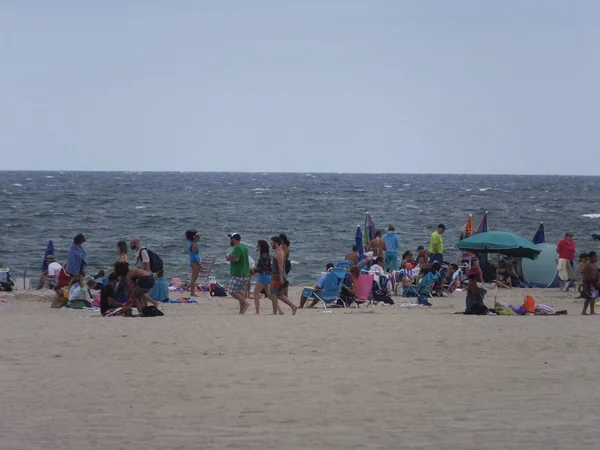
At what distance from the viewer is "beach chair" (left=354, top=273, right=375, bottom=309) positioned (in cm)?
1752

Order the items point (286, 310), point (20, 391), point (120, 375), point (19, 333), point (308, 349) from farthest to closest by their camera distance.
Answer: point (286, 310), point (19, 333), point (308, 349), point (120, 375), point (20, 391)

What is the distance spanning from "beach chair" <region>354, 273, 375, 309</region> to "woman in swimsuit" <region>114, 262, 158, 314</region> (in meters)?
4.16

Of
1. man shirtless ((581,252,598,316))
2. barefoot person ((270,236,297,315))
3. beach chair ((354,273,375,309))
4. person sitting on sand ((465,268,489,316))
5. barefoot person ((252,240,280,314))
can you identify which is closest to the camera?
barefoot person ((270,236,297,315))

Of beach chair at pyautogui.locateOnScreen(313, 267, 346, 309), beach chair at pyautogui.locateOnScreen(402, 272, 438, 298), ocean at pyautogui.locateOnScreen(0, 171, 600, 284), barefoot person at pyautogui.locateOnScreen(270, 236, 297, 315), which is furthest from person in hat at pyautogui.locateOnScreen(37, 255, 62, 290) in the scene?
beach chair at pyautogui.locateOnScreen(402, 272, 438, 298)

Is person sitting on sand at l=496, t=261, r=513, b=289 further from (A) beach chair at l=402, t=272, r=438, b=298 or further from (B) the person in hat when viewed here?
(B) the person in hat

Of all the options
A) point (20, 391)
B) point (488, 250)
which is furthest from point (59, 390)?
point (488, 250)

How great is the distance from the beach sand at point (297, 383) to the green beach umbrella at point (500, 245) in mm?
3061

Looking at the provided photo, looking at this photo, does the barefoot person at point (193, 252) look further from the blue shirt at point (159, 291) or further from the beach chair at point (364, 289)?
the beach chair at point (364, 289)

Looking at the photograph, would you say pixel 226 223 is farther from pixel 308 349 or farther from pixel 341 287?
pixel 308 349

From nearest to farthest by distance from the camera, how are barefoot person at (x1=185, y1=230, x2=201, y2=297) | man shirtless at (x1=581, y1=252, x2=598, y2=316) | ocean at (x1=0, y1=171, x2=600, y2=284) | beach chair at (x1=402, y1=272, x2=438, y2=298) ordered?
man shirtless at (x1=581, y1=252, x2=598, y2=316) < barefoot person at (x1=185, y1=230, x2=201, y2=297) < beach chair at (x1=402, y1=272, x2=438, y2=298) < ocean at (x1=0, y1=171, x2=600, y2=284)

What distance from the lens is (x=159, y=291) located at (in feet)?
56.9

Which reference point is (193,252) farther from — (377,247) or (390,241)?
(390,241)

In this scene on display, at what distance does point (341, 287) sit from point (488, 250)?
9.13 feet

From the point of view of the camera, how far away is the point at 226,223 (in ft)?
173
